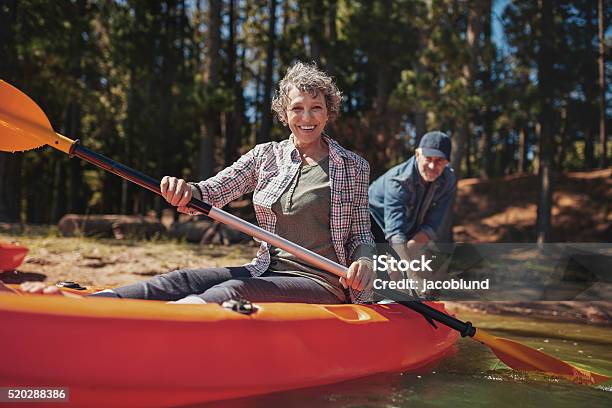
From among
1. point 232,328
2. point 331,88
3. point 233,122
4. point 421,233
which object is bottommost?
point 232,328

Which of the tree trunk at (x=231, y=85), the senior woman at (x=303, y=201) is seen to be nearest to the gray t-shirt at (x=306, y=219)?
Result: the senior woman at (x=303, y=201)

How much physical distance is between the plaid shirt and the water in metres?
0.64

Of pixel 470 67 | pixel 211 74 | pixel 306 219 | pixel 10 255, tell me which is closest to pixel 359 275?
pixel 306 219

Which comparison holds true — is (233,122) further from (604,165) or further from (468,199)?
(604,165)

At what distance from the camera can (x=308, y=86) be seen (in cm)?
295

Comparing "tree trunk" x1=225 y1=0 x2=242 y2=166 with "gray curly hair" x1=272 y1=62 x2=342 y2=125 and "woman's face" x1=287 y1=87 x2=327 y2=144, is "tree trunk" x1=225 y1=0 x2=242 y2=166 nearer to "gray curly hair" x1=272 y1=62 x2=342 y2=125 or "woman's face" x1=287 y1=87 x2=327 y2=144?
"gray curly hair" x1=272 y1=62 x2=342 y2=125

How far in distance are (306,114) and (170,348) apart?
130 centimetres

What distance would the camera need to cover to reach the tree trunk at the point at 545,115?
1119cm

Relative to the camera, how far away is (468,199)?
17328 mm

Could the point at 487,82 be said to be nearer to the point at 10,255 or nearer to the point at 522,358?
the point at 522,358

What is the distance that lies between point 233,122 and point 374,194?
11.7 m

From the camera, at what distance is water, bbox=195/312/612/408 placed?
2727mm

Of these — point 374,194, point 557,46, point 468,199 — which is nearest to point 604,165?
point 468,199

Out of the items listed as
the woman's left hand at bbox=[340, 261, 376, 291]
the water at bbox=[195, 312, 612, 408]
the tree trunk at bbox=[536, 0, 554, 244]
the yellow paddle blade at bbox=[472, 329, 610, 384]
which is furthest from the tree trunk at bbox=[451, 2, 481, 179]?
the woman's left hand at bbox=[340, 261, 376, 291]
